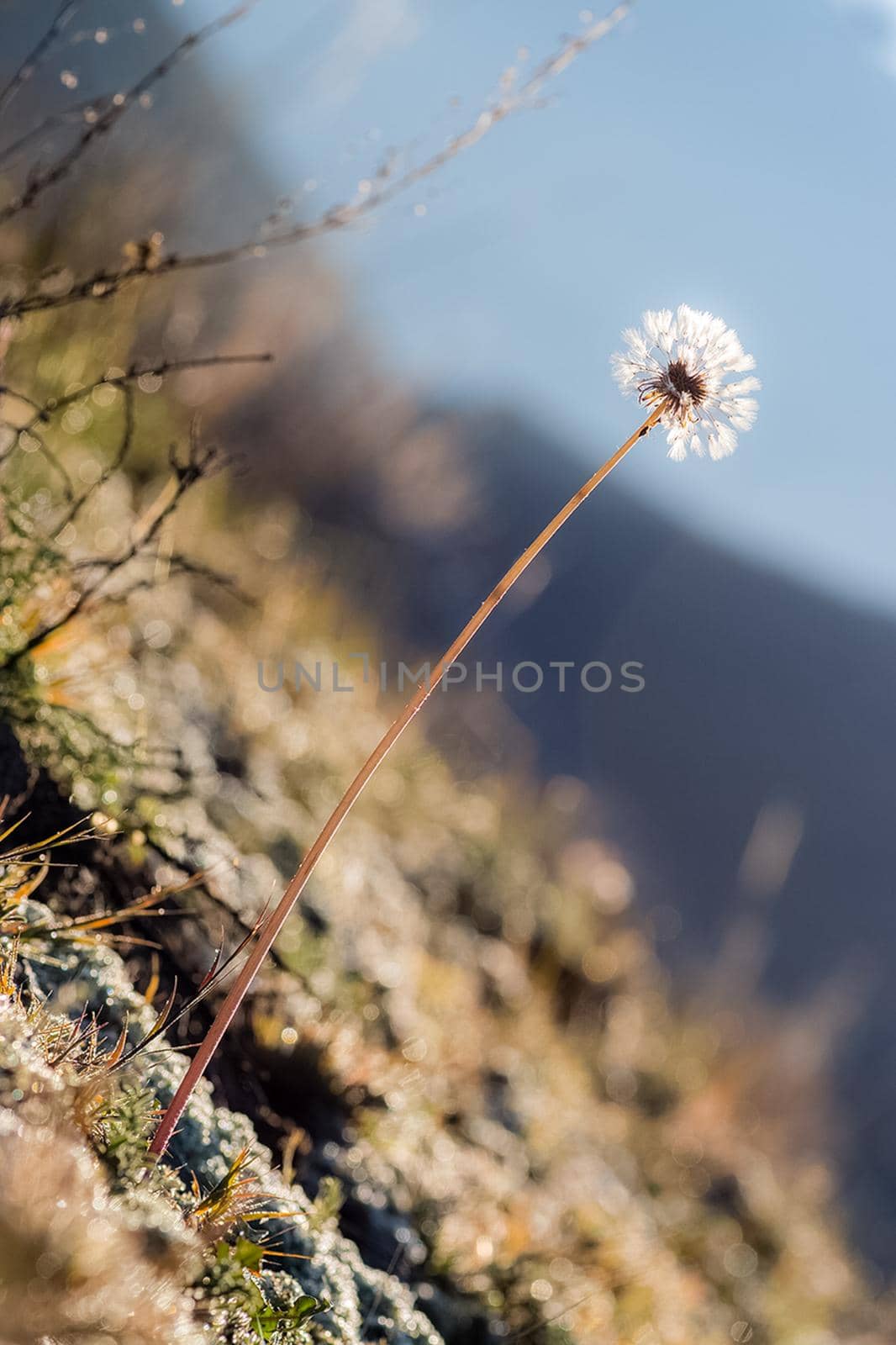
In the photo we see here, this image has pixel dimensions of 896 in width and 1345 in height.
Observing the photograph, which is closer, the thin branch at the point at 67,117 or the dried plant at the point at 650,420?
the dried plant at the point at 650,420

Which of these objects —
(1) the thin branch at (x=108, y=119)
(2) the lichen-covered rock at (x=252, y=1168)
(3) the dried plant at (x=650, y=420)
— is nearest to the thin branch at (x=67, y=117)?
(1) the thin branch at (x=108, y=119)

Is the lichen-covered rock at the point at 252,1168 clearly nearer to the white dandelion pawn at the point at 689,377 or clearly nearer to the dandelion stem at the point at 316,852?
the dandelion stem at the point at 316,852

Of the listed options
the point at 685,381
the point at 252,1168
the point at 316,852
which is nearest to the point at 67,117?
the point at 685,381

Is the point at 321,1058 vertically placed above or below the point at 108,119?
below

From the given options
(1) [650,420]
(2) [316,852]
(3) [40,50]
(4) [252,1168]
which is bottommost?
(4) [252,1168]

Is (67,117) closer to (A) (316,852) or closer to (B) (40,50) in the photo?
(B) (40,50)

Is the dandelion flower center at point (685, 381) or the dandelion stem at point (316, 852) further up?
the dandelion flower center at point (685, 381)

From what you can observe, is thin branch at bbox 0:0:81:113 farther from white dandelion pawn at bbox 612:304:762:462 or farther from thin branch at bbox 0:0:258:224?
white dandelion pawn at bbox 612:304:762:462

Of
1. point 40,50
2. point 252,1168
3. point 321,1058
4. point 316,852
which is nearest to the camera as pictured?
point 316,852

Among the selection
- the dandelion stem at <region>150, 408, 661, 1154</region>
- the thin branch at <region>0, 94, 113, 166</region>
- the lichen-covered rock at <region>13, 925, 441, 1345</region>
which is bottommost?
the lichen-covered rock at <region>13, 925, 441, 1345</region>

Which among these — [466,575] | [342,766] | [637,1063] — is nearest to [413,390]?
[466,575]

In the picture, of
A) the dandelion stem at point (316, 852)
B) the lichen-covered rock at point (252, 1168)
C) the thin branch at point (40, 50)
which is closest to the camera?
the dandelion stem at point (316, 852)

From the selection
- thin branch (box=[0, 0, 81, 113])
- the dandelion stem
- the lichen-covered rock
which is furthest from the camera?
thin branch (box=[0, 0, 81, 113])

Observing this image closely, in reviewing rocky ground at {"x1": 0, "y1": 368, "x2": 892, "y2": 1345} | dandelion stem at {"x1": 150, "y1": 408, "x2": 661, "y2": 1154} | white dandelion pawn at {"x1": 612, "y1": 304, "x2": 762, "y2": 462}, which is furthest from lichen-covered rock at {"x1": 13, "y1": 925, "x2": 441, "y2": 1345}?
white dandelion pawn at {"x1": 612, "y1": 304, "x2": 762, "y2": 462}
